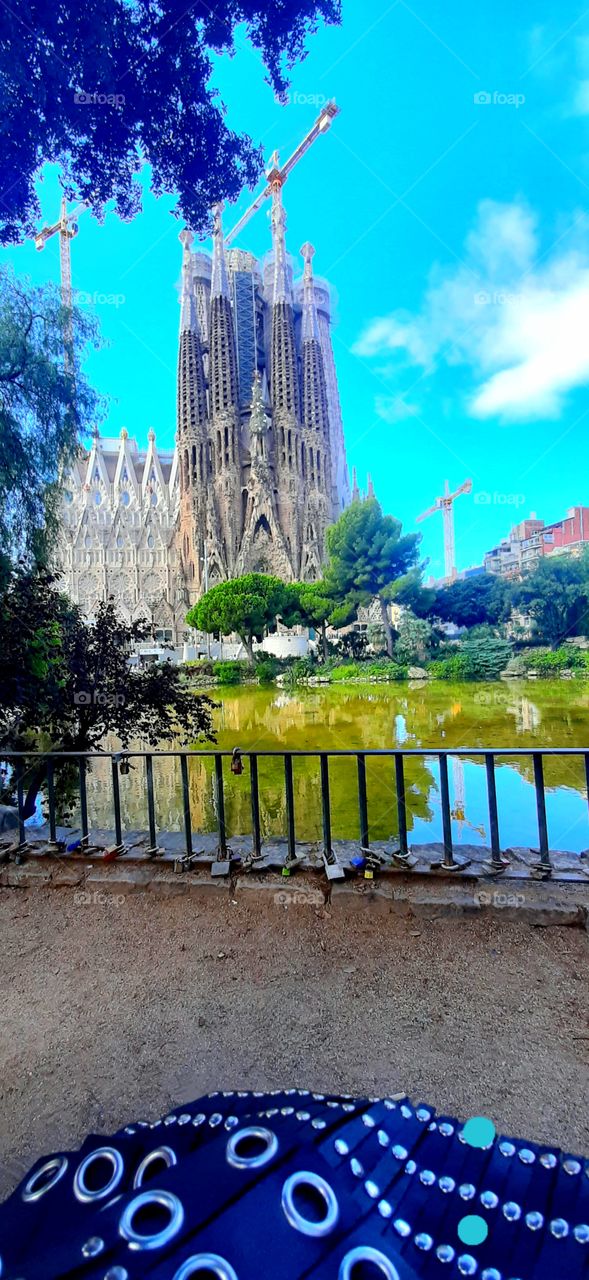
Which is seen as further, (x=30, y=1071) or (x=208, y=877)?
(x=208, y=877)

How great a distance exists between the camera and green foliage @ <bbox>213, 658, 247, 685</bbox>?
422 inches

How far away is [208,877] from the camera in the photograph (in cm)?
244

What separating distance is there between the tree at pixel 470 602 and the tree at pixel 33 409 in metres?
15.8

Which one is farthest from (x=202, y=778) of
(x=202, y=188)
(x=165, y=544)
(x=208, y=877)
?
(x=165, y=544)

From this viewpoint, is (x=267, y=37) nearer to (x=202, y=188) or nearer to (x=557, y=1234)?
(x=202, y=188)

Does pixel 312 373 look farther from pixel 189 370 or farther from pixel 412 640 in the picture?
pixel 412 640

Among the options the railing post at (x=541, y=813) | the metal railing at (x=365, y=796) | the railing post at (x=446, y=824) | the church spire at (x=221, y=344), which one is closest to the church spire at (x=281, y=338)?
the church spire at (x=221, y=344)

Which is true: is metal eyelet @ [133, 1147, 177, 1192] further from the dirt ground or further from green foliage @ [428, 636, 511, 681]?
green foliage @ [428, 636, 511, 681]

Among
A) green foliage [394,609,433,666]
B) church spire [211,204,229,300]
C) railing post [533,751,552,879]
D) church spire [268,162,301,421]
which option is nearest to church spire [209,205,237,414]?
church spire [211,204,229,300]

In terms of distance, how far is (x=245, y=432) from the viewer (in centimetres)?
3091

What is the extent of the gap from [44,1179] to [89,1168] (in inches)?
3.0

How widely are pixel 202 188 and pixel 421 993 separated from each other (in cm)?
491

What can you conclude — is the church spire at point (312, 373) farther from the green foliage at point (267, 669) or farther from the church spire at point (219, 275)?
the green foliage at point (267, 669)

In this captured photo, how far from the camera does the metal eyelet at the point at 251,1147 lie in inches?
22.2
